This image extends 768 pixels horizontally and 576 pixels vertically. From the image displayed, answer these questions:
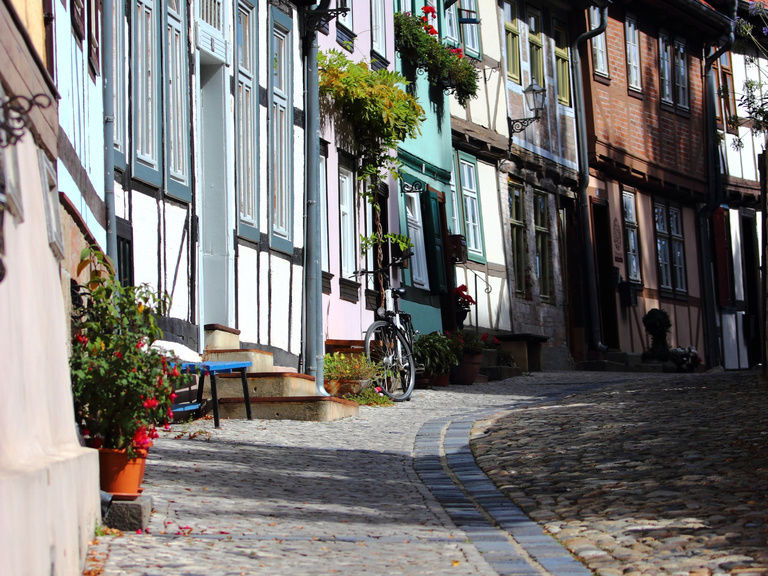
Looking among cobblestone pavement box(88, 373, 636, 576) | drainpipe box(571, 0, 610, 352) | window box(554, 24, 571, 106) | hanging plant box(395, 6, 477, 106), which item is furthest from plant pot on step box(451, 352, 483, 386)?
window box(554, 24, 571, 106)

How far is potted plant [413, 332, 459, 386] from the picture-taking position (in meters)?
16.7

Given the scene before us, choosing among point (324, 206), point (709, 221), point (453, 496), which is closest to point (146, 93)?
point (324, 206)

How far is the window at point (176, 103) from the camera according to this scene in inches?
475

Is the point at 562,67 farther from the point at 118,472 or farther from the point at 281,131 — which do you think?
the point at 118,472

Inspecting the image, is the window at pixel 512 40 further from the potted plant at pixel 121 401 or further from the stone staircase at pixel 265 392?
the potted plant at pixel 121 401

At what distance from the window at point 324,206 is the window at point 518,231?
6775 millimetres

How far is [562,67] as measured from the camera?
25.0 metres

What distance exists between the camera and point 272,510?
23.4 feet

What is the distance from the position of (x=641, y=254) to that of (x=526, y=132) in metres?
4.69

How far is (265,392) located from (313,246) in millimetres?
2368

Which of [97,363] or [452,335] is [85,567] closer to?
[97,363]

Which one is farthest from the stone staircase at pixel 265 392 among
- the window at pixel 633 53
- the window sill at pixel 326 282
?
the window at pixel 633 53

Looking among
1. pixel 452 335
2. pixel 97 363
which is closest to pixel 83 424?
pixel 97 363

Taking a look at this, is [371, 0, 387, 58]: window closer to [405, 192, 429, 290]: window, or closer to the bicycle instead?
[405, 192, 429, 290]: window
